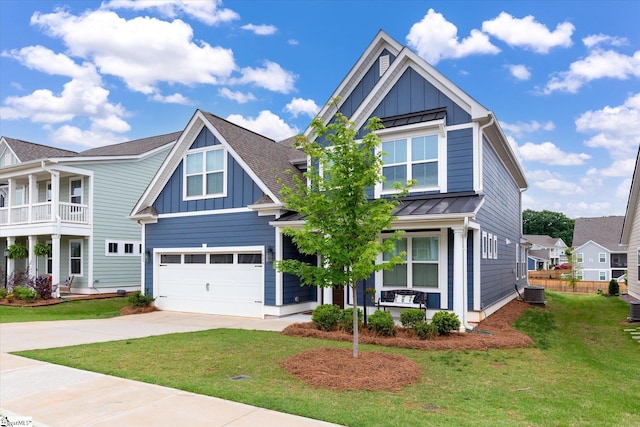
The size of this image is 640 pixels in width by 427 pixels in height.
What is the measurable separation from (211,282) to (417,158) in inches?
327

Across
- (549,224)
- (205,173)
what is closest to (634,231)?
(205,173)

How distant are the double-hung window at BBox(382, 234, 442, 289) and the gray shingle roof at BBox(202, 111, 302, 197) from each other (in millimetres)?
4381

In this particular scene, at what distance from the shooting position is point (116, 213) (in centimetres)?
2284

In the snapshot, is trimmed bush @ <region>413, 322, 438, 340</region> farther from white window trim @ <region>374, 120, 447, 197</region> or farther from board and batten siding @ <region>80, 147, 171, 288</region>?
board and batten siding @ <region>80, 147, 171, 288</region>

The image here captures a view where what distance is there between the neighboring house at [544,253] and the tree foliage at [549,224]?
72.9 ft

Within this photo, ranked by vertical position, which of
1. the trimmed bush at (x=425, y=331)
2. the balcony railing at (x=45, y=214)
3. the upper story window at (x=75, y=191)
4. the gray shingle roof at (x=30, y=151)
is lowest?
the trimmed bush at (x=425, y=331)

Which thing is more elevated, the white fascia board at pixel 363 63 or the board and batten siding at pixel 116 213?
the white fascia board at pixel 363 63

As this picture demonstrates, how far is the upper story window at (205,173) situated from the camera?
15.8m

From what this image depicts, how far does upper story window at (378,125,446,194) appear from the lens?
12.9 meters

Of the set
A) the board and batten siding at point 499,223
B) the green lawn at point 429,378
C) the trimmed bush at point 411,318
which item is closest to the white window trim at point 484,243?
the board and batten siding at point 499,223

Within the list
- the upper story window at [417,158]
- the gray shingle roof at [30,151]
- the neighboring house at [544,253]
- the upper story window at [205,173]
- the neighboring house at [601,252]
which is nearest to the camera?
the upper story window at [417,158]

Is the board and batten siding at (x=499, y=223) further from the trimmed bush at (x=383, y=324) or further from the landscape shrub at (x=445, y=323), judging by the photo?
the trimmed bush at (x=383, y=324)

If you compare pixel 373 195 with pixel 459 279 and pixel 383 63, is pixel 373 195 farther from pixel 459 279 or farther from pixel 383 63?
pixel 383 63

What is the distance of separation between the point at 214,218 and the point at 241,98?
43.3ft
